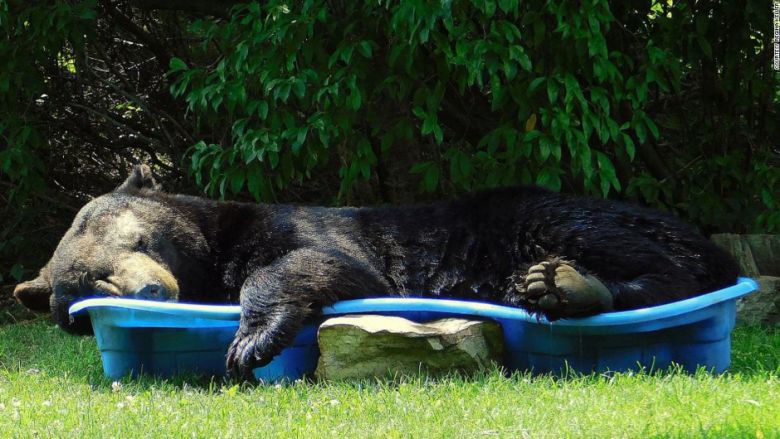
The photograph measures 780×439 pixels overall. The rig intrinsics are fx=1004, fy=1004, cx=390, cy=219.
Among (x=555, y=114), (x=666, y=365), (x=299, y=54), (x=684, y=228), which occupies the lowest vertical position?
(x=666, y=365)

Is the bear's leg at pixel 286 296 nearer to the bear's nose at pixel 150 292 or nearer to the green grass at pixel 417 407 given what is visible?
the green grass at pixel 417 407

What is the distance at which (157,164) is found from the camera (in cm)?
902

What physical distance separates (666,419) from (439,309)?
1.35 m

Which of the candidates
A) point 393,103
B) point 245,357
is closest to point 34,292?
point 245,357

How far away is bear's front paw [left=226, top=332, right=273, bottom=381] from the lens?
4.35m

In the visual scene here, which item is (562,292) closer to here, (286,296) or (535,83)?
(286,296)

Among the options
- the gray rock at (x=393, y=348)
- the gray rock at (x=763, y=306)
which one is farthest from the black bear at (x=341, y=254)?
the gray rock at (x=763, y=306)

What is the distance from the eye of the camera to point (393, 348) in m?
4.23

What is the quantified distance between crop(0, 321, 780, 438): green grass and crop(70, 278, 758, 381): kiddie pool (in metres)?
0.17

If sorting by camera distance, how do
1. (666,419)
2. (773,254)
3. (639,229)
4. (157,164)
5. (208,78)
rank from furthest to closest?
(157,164), (773,254), (208,78), (639,229), (666,419)

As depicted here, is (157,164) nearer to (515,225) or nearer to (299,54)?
(299,54)

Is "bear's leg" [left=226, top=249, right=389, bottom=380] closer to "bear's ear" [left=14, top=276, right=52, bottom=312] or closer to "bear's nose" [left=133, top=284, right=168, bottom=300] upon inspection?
"bear's nose" [left=133, top=284, right=168, bottom=300]

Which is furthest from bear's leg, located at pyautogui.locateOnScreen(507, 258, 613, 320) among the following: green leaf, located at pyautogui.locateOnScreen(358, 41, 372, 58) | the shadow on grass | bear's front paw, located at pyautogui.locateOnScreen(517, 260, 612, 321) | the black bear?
green leaf, located at pyautogui.locateOnScreen(358, 41, 372, 58)

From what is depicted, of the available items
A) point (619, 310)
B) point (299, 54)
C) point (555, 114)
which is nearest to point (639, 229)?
point (619, 310)
